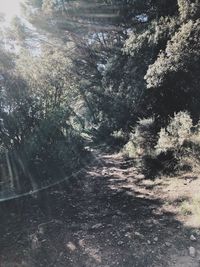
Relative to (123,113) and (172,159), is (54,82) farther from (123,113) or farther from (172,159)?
(123,113)

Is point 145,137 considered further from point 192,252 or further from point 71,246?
point 192,252

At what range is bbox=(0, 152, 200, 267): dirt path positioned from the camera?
4133 mm

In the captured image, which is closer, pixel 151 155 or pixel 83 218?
pixel 83 218

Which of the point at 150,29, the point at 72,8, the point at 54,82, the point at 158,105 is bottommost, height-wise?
the point at 158,105

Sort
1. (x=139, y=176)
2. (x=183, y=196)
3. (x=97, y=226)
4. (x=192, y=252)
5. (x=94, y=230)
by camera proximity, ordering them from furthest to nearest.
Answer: (x=139, y=176) → (x=183, y=196) → (x=97, y=226) → (x=94, y=230) → (x=192, y=252)

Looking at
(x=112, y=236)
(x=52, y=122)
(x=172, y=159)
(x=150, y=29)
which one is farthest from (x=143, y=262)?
(x=150, y=29)

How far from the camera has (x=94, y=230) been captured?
202 inches

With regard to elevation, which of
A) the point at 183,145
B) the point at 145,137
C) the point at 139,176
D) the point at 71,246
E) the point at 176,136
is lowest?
the point at 71,246

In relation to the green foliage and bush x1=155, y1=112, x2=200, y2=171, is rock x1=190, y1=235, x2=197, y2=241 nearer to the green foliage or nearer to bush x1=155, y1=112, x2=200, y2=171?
bush x1=155, y1=112, x2=200, y2=171

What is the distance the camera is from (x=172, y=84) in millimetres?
10406

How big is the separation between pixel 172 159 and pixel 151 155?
71 cm

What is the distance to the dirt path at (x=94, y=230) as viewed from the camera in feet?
13.6

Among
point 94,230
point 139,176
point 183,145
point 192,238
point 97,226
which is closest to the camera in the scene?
point 192,238

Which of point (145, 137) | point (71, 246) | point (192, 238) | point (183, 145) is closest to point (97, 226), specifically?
point (71, 246)
